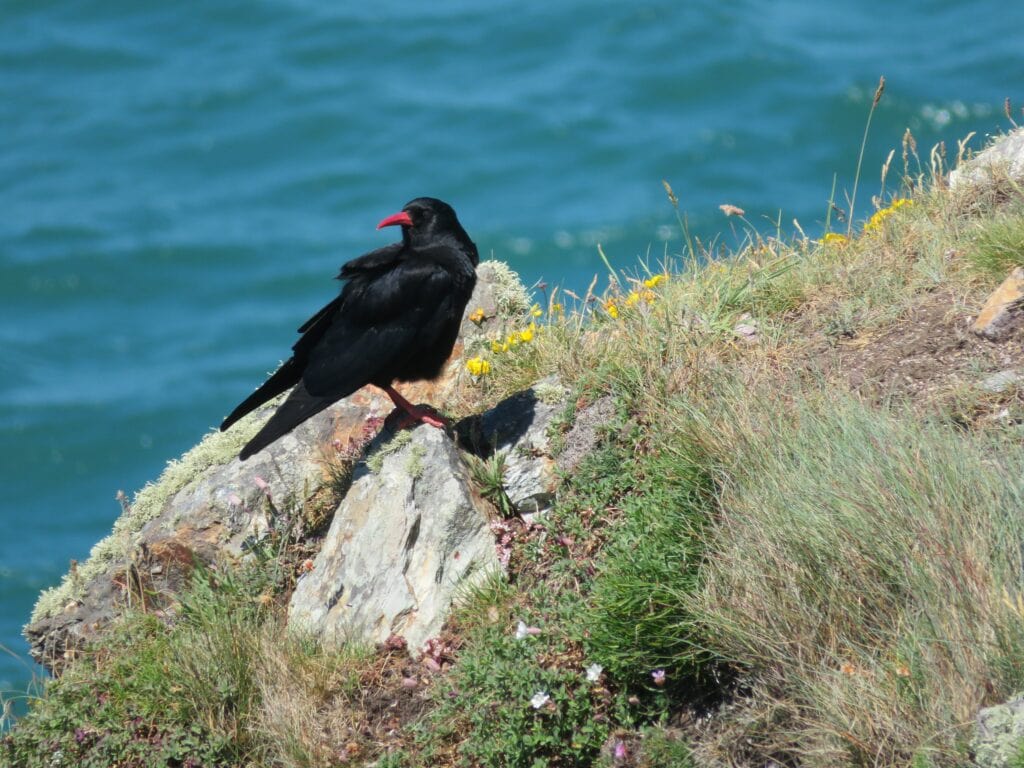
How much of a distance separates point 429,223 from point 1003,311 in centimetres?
292

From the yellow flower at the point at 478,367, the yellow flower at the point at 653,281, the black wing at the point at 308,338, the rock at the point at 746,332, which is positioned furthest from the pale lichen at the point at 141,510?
the rock at the point at 746,332

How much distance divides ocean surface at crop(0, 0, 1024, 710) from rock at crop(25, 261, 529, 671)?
1082 cm

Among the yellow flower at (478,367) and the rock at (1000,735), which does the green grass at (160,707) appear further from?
the rock at (1000,735)

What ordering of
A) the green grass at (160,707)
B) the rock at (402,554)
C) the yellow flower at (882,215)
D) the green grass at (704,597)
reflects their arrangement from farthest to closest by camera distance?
the yellow flower at (882,215) → the rock at (402,554) → the green grass at (160,707) → the green grass at (704,597)

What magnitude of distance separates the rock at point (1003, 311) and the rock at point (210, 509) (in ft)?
8.41

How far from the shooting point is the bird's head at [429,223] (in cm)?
607

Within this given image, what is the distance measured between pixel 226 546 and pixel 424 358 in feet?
4.52

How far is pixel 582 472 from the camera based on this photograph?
4863 mm

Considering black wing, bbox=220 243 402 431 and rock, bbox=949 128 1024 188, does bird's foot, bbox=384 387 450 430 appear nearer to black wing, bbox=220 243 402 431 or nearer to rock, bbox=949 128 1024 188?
black wing, bbox=220 243 402 431

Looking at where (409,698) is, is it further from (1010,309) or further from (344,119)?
(344,119)

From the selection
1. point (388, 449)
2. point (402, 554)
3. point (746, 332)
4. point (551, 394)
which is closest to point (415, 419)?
point (388, 449)

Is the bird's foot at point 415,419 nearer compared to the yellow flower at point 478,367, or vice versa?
the bird's foot at point 415,419

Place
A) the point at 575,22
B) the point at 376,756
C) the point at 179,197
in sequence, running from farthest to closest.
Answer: the point at 575,22 < the point at 179,197 < the point at 376,756

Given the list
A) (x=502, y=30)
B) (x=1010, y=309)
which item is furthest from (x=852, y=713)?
(x=502, y=30)
